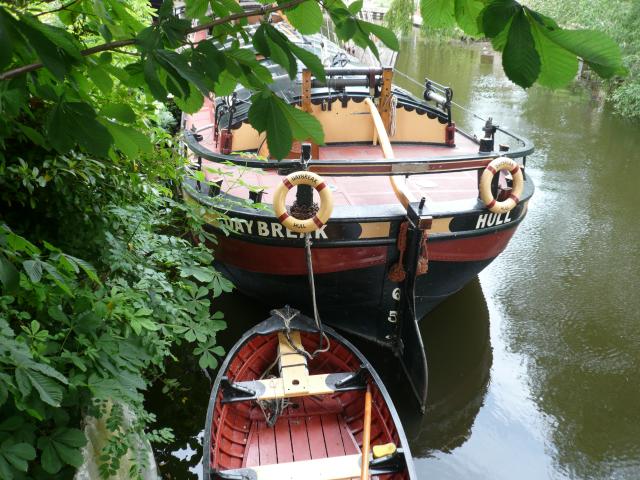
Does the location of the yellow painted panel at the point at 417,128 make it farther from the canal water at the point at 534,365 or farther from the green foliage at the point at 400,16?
the green foliage at the point at 400,16

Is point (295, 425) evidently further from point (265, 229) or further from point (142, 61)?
point (142, 61)

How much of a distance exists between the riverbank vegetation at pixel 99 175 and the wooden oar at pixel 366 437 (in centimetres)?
139

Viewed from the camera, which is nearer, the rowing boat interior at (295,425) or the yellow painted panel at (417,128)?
the rowing boat interior at (295,425)

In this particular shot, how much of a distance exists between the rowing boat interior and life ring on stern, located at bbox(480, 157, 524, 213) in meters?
1.88

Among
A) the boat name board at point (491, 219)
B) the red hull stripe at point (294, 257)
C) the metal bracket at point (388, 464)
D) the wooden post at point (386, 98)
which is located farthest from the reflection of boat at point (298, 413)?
the wooden post at point (386, 98)

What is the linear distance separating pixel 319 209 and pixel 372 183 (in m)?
1.85

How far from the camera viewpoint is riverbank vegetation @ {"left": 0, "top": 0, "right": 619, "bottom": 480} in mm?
992

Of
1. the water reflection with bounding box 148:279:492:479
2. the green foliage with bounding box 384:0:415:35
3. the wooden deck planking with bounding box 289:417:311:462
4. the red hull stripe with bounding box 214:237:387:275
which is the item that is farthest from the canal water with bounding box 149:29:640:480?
the green foliage with bounding box 384:0:415:35

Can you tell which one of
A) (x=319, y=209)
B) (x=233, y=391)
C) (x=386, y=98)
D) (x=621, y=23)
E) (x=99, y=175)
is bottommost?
(x=233, y=391)

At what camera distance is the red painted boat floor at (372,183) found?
5.56 m

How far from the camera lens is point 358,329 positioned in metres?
5.44

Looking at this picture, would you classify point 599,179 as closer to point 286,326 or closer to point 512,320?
point 512,320

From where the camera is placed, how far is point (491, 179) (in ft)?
15.4

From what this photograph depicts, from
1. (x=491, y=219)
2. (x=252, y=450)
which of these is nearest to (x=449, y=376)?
(x=491, y=219)
